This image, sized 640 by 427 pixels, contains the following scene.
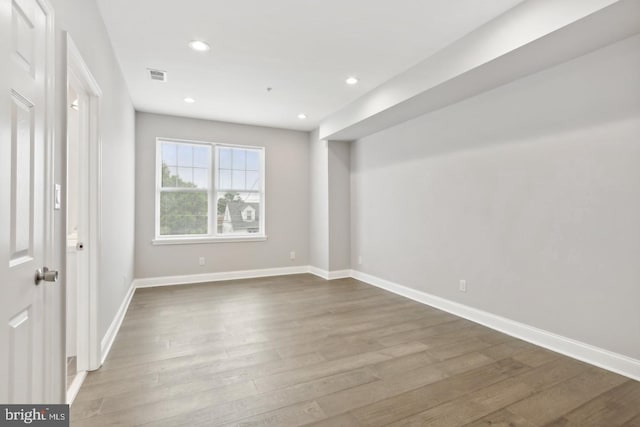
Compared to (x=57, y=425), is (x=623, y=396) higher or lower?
lower

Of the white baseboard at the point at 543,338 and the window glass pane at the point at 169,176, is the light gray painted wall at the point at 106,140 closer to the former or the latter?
the window glass pane at the point at 169,176

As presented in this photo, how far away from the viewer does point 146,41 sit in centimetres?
287

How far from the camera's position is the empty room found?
152cm

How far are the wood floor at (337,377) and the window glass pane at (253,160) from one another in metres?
2.92

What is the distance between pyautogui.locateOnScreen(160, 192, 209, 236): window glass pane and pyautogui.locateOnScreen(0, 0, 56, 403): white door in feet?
12.8

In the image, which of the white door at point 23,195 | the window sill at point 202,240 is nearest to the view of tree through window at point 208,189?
the window sill at point 202,240

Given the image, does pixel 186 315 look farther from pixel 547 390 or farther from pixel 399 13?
pixel 399 13

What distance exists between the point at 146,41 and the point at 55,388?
109 inches

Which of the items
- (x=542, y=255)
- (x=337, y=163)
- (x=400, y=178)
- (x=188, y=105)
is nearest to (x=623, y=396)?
(x=542, y=255)

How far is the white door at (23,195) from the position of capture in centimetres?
106

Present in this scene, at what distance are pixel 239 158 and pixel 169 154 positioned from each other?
1.13m

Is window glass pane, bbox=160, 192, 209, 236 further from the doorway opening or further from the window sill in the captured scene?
the doorway opening

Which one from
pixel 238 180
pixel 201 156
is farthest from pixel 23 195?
pixel 238 180

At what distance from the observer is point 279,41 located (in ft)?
9.48
